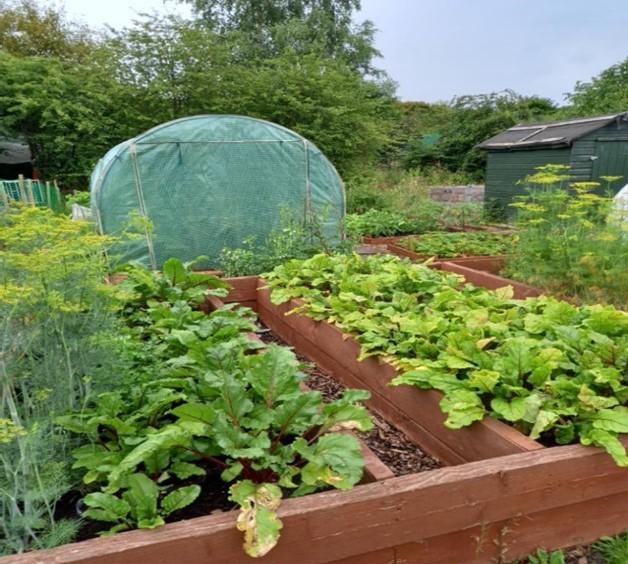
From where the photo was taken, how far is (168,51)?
1423cm

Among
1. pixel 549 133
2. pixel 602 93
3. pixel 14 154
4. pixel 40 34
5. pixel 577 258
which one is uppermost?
pixel 40 34

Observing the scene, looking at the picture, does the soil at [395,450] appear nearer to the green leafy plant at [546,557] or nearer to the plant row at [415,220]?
the green leafy plant at [546,557]

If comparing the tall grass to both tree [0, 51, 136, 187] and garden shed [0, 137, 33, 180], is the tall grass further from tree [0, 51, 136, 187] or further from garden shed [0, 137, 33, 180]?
garden shed [0, 137, 33, 180]

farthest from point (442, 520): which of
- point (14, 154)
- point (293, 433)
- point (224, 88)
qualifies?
point (14, 154)

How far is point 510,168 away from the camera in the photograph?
1149 centimetres

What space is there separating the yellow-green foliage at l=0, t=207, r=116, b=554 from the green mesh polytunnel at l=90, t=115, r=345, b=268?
3549 millimetres

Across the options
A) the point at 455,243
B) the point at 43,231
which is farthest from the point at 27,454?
the point at 455,243

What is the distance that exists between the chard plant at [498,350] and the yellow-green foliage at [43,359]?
4.50ft

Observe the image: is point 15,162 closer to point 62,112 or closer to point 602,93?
point 62,112

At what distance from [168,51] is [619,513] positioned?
15337 millimetres

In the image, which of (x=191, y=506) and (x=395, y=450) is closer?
(x=191, y=506)

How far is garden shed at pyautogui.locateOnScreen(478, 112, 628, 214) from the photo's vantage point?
9867 millimetres

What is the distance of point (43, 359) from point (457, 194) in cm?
1404

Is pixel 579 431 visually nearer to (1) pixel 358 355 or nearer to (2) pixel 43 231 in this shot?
(1) pixel 358 355
